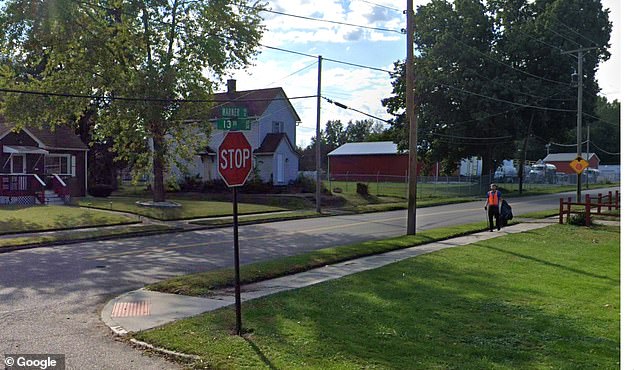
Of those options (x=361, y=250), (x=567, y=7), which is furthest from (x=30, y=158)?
(x=567, y=7)

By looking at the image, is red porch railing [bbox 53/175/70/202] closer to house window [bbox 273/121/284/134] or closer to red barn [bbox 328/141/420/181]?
house window [bbox 273/121/284/134]

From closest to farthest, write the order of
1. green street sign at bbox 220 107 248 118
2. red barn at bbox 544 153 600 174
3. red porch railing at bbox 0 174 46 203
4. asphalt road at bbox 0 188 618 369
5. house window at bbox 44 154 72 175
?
asphalt road at bbox 0 188 618 369 → green street sign at bbox 220 107 248 118 → red porch railing at bbox 0 174 46 203 → house window at bbox 44 154 72 175 → red barn at bbox 544 153 600 174

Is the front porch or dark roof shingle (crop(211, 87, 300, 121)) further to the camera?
dark roof shingle (crop(211, 87, 300, 121))

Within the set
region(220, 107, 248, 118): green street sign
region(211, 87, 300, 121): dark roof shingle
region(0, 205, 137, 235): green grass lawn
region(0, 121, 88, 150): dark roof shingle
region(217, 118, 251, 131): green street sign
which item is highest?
region(211, 87, 300, 121): dark roof shingle

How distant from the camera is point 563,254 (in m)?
15.0

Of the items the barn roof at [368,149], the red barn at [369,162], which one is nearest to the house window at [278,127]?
the red barn at [369,162]

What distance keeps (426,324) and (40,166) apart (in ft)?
107

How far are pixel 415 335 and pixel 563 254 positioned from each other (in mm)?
9368

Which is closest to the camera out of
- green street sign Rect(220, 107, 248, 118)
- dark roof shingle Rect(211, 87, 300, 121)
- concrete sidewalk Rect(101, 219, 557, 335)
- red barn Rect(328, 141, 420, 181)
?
green street sign Rect(220, 107, 248, 118)

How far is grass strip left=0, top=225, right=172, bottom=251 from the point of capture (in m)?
17.2

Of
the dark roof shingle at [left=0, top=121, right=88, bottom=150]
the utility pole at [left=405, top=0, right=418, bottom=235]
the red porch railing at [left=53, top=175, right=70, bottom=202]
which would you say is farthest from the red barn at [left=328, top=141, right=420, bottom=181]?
the utility pole at [left=405, top=0, right=418, bottom=235]

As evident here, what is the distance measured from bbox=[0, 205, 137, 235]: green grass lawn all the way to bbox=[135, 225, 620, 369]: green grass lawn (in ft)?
47.6

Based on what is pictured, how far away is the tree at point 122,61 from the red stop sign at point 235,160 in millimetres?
17934

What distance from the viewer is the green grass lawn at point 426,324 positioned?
6287mm
